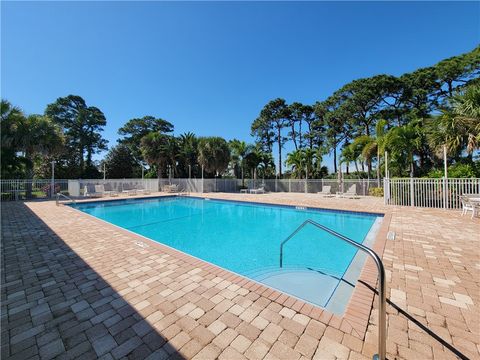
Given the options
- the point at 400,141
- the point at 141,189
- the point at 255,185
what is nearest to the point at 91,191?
the point at 141,189

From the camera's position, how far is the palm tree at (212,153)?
71.4 feet

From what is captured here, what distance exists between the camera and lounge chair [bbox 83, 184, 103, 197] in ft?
52.6

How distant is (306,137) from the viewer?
99.0 feet

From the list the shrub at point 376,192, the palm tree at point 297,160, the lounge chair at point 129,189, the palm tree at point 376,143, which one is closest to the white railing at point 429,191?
the palm tree at point 376,143

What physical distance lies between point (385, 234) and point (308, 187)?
1620 centimetres

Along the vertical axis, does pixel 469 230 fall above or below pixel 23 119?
below

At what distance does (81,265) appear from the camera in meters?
3.58

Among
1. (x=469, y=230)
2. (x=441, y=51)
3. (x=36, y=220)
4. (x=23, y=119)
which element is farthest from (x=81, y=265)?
(x=441, y=51)

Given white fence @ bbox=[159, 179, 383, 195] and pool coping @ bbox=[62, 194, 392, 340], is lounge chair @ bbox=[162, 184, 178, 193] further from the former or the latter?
pool coping @ bbox=[62, 194, 392, 340]

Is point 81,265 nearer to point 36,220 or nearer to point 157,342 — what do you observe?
point 157,342

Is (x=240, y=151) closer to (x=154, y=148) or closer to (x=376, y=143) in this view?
(x=154, y=148)

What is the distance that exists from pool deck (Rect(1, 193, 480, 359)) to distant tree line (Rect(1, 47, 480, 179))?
908 cm

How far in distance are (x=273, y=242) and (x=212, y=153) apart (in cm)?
1650

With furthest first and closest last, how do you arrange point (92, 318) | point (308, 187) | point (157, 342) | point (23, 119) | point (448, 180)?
point (308, 187)
point (23, 119)
point (448, 180)
point (92, 318)
point (157, 342)
